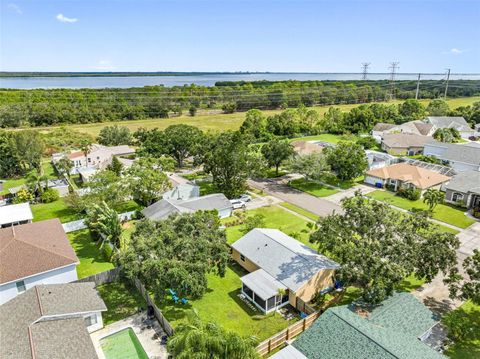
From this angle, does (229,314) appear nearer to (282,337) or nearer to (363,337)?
(282,337)

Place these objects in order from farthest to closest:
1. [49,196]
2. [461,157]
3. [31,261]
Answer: [461,157], [49,196], [31,261]

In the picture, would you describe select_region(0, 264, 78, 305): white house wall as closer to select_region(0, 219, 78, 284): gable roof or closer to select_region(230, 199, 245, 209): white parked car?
select_region(0, 219, 78, 284): gable roof

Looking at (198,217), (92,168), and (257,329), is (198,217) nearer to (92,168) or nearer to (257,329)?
(257,329)

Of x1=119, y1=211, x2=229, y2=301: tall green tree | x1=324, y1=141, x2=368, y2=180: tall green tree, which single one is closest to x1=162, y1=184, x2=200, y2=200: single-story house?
x1=119, y1=211, x2=229, y2=301: tall green tree

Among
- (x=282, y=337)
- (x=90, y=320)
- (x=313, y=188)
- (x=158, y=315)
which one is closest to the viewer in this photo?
(x=282, y=337)

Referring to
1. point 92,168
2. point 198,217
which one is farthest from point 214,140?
point 198,217

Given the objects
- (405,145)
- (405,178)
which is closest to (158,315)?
(405,178)
